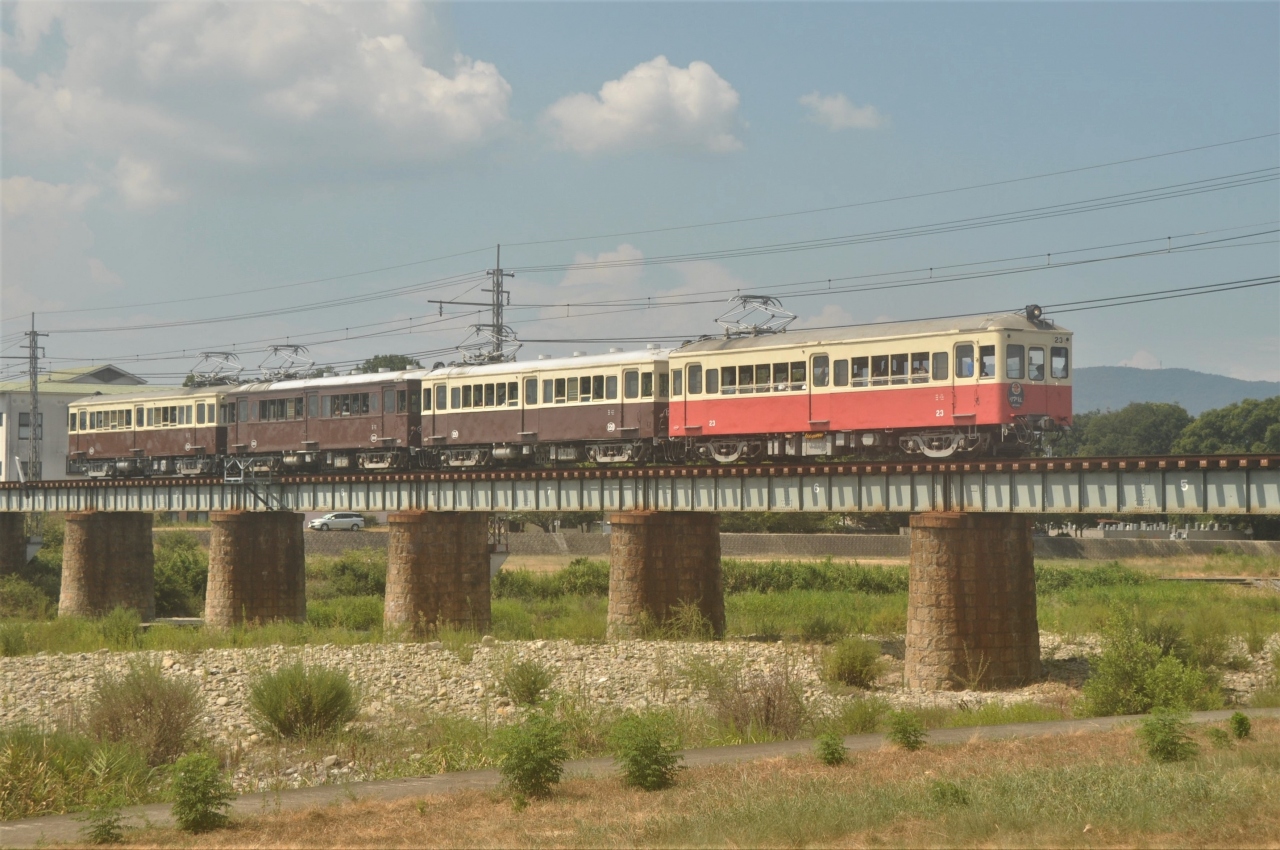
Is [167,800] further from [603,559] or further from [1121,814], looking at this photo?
[603,559]

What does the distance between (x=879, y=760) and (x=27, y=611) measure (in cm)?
4976

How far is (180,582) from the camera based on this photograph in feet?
207

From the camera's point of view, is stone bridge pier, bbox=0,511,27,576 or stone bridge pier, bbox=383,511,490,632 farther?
stone bridge pier, bbox=0,511,27,576

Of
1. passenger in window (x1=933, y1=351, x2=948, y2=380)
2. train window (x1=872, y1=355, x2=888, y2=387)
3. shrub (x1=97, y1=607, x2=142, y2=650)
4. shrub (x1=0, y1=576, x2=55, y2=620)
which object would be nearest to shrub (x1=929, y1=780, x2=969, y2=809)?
passenger in window (x1=933, y1=351, x2=948, y2=380)

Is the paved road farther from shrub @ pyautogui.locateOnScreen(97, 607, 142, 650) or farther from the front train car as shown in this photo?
shrub @ pyautogui.locateOnScreen(97, 607, 142, 650)

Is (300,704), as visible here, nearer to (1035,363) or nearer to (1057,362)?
(1035,363)

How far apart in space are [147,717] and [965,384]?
62.6ft

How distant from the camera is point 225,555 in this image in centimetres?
4975

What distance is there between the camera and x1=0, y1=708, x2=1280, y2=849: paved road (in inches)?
592

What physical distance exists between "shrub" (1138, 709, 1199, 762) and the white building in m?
84.0

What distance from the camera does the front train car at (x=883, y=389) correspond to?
3123cm

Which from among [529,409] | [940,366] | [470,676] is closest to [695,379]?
[529,409]

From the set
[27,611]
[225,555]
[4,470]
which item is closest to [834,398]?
[225,555]

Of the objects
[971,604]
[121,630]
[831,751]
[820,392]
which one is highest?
[820,392]
